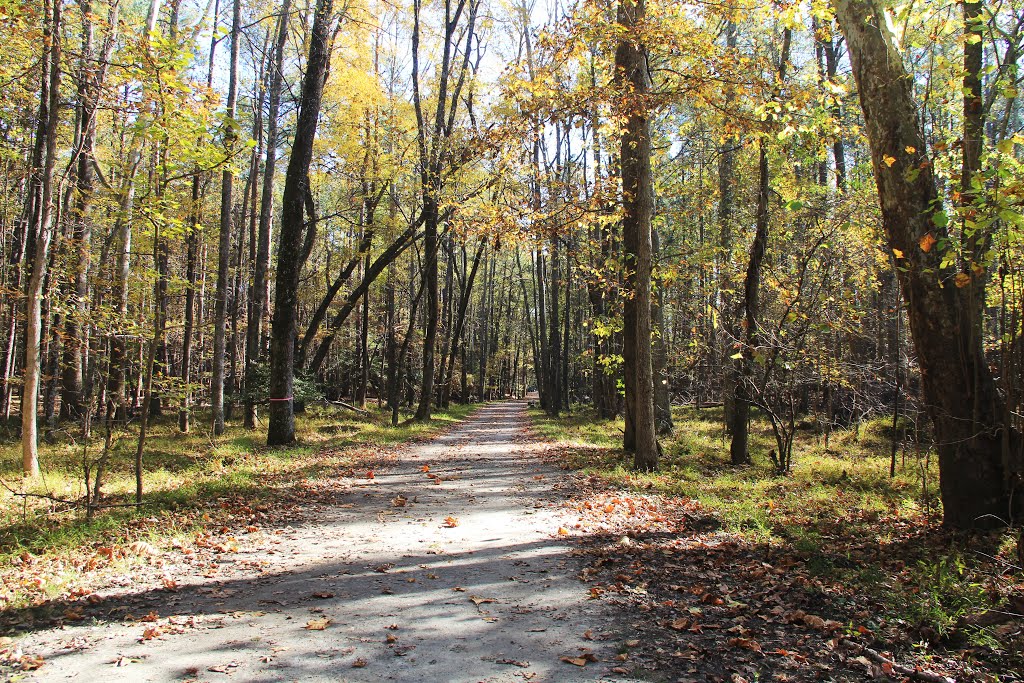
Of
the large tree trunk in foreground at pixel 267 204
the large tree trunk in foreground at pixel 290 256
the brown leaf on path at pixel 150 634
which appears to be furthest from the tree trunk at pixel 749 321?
the large tree trunk in foreground at pixel 267 204

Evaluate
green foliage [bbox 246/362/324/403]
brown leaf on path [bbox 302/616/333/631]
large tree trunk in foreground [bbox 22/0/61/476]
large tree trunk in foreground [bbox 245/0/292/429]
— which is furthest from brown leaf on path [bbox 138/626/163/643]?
green foliage [bbox 246/362/324/403]

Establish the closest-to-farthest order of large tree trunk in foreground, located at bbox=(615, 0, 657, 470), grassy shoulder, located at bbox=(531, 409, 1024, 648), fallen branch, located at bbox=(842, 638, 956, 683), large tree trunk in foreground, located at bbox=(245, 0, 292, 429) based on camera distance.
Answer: fallen branch, located at bbox=(842, 638, 956, 683)
grassy shoulder, located at bbox=(531, 409, 1024, 648)
large tree trunk in foreground, located at bbox=(615, 0, 657, 470)
large tree trunk in foreground, located at bbox=(245, 0, 292, 429)

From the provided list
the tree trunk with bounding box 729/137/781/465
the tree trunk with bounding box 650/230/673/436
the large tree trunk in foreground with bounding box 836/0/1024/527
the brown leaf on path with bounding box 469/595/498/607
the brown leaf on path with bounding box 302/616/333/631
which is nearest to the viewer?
the brown leaf on path with bounding box 302/616/333/631

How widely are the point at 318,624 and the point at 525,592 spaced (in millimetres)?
1595

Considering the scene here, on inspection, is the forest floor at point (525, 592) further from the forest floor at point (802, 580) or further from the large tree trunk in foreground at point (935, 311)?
the large tree trunk in foreground at point (935, 311)

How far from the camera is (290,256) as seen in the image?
13.0m

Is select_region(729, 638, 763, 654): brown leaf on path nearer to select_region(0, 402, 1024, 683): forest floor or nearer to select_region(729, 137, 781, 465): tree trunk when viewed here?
select_region(0, 402, 1024, 683): forest floor

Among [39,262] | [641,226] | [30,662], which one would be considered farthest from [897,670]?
[39,262]

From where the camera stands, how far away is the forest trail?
331 cm

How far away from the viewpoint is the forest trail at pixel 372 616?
331 centimetres

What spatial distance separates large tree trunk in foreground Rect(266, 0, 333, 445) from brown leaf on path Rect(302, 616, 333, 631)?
9677mm

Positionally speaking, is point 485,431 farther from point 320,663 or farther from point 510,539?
point 320,663

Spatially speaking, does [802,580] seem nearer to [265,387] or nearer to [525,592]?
[525,592]

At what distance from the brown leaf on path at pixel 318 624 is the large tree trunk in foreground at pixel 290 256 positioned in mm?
9677
